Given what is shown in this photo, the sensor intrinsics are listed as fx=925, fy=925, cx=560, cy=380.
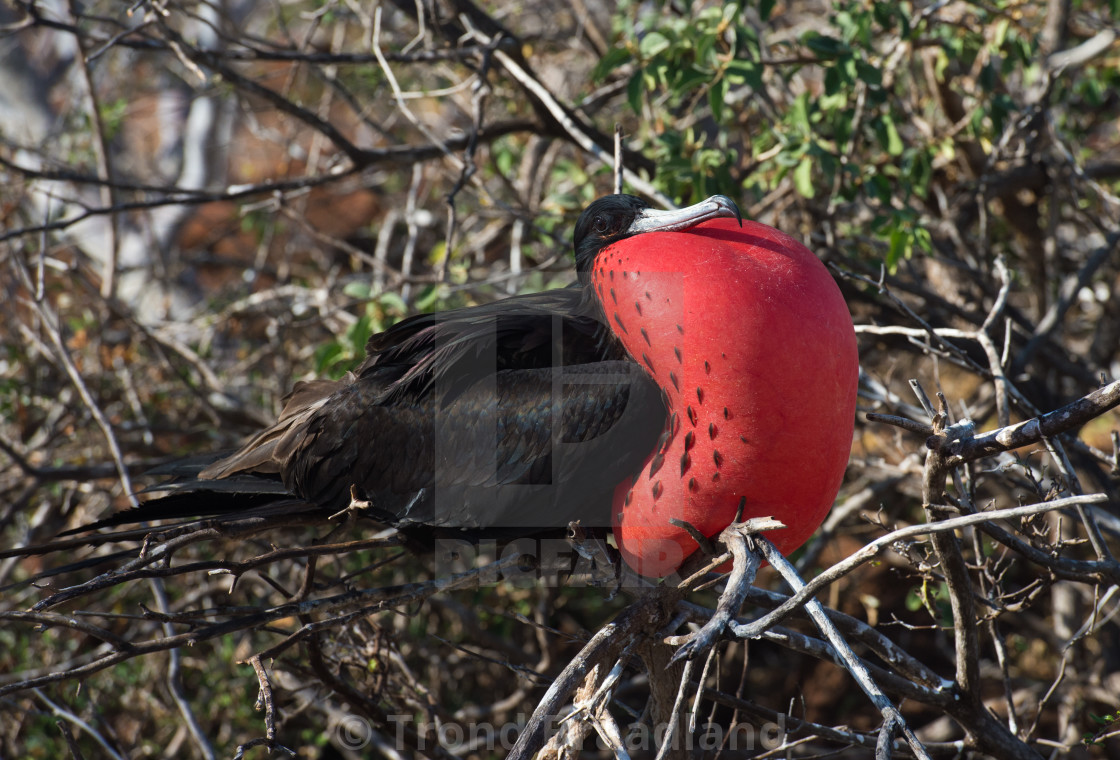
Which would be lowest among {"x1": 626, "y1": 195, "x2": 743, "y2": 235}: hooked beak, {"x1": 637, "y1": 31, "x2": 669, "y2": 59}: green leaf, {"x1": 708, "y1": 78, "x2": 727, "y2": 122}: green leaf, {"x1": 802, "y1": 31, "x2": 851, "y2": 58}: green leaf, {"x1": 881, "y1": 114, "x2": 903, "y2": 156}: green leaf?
{"x1": 626, "y1": 195, "x2": 743, "y2": 235}: hooked beak

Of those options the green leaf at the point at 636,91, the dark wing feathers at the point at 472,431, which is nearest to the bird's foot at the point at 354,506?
the dark wing feathers at the point at 472,431

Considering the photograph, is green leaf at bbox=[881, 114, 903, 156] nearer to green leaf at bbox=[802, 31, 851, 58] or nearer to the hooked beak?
green leaf at bbox=[802, 31, 851, 58]

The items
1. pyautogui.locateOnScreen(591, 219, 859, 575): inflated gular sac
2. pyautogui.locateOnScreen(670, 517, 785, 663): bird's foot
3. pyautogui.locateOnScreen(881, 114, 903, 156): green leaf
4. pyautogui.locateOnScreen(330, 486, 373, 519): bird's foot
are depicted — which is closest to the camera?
pyautogui.locateOnScreen(670, 517, 785, 663): bird's foot

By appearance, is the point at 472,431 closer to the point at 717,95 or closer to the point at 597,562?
the point at 597,562

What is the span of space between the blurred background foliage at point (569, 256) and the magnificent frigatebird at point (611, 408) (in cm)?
44

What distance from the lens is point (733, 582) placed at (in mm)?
1230

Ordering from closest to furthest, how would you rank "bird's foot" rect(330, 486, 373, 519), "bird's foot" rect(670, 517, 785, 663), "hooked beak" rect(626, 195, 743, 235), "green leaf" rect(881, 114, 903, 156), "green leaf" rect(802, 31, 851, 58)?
1. "bird's foot" rect(670, 517, 785, 663)
2. "hooked beak" rect(626, 195, 743, 235)
3. "bird's foot" rect(330, 486, 373, 519)
4. "green leaf" rect(802, 31, 851, 58)
5. "green leaf" rect(881, 114, 903, 156)

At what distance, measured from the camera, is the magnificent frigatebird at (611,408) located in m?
1.39

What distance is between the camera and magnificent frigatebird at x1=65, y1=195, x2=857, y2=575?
54.7 inches

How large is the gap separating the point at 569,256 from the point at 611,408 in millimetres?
1453

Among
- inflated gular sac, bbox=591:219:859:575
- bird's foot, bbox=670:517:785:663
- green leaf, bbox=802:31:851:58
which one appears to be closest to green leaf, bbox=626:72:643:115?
green leaf, bbox=802:31:851:58

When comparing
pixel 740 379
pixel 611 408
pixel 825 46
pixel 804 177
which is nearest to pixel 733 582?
pixel 740 379

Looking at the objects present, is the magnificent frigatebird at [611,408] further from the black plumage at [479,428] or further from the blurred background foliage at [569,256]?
the blurred background foliage at [569,256]

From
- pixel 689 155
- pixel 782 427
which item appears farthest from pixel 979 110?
pixel 782 427
